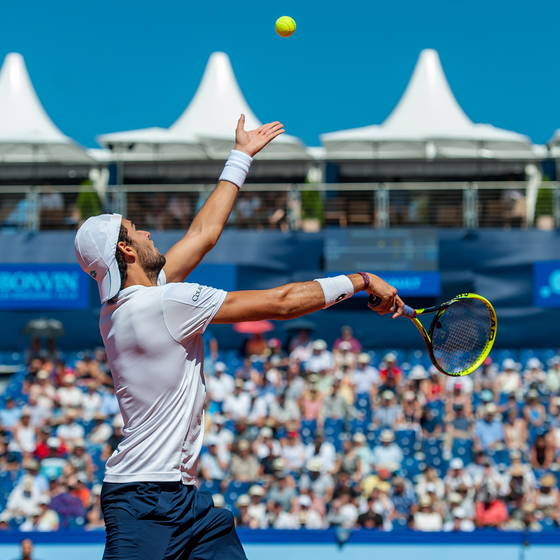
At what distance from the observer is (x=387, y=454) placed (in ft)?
42.7

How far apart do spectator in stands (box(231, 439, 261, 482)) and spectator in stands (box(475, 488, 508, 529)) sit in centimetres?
282

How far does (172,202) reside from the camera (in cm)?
1916

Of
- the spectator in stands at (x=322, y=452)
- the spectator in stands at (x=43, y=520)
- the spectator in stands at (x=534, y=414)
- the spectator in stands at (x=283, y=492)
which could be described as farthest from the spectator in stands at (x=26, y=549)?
the spectator in stands at (x=534, y=414)

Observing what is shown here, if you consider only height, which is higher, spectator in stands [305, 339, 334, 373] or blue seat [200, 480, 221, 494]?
spectator in stands [305, 339, 334, 373]

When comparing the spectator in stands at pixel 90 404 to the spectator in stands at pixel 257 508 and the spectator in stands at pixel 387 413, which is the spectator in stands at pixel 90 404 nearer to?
the spectator in stands at pixel 257 508

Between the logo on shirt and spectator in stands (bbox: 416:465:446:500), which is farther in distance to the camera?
spectator in stands (bbox: 416:465:446:500)

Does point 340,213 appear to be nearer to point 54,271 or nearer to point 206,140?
point 206,140

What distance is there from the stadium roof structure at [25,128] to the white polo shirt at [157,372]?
17824mm

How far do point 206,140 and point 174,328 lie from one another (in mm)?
17464

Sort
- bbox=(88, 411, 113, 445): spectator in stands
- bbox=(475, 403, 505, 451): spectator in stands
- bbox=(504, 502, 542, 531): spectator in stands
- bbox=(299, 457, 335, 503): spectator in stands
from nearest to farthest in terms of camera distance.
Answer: bbox=(504, 502, 542, 531): spectator in stands < bbox=(299, 457, 335, 503): spectator in stands < bbox=(475, 403, 505, 451): spectator in stands < bbox=(88, 411, 113, 445): spectator in stands

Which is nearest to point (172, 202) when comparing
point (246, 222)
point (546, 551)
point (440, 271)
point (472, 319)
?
point (246, 222)

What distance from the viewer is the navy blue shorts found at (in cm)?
330

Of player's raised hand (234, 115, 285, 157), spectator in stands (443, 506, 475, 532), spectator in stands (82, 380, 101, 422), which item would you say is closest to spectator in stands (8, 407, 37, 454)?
spectator in stands (82, 380, 101, 422)

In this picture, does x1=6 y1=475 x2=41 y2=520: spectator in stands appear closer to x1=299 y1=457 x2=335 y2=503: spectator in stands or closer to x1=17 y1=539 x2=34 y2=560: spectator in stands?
x1=17 y1=539 x2=34 y2=560: spectator in stands
